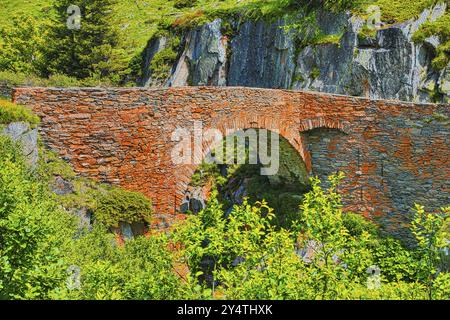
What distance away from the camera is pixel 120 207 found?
15.0 m

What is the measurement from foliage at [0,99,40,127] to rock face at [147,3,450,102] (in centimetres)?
1361

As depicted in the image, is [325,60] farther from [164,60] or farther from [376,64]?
[164,60]

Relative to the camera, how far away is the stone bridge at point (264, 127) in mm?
14750

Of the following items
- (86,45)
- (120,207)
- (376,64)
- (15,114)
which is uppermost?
(86,45)

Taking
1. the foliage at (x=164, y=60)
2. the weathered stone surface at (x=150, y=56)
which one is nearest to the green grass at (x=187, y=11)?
the weathered stone surface at (x=150, y=56)

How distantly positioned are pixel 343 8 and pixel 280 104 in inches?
351

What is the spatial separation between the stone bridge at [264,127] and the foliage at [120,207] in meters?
0.33

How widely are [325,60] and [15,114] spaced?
48.8 ft

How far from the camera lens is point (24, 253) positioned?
8688 mm

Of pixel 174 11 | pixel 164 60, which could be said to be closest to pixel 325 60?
pixel 164 60

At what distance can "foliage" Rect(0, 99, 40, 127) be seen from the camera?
13031 mm

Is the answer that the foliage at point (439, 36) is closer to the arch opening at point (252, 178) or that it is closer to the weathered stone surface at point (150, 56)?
the arch opening at point (252, 178)

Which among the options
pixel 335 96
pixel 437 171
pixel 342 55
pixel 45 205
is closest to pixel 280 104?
pixel 335 96

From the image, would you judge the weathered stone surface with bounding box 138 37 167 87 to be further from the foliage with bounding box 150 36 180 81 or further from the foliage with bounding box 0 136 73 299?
the foliage with bounding box 0 136 73 299
